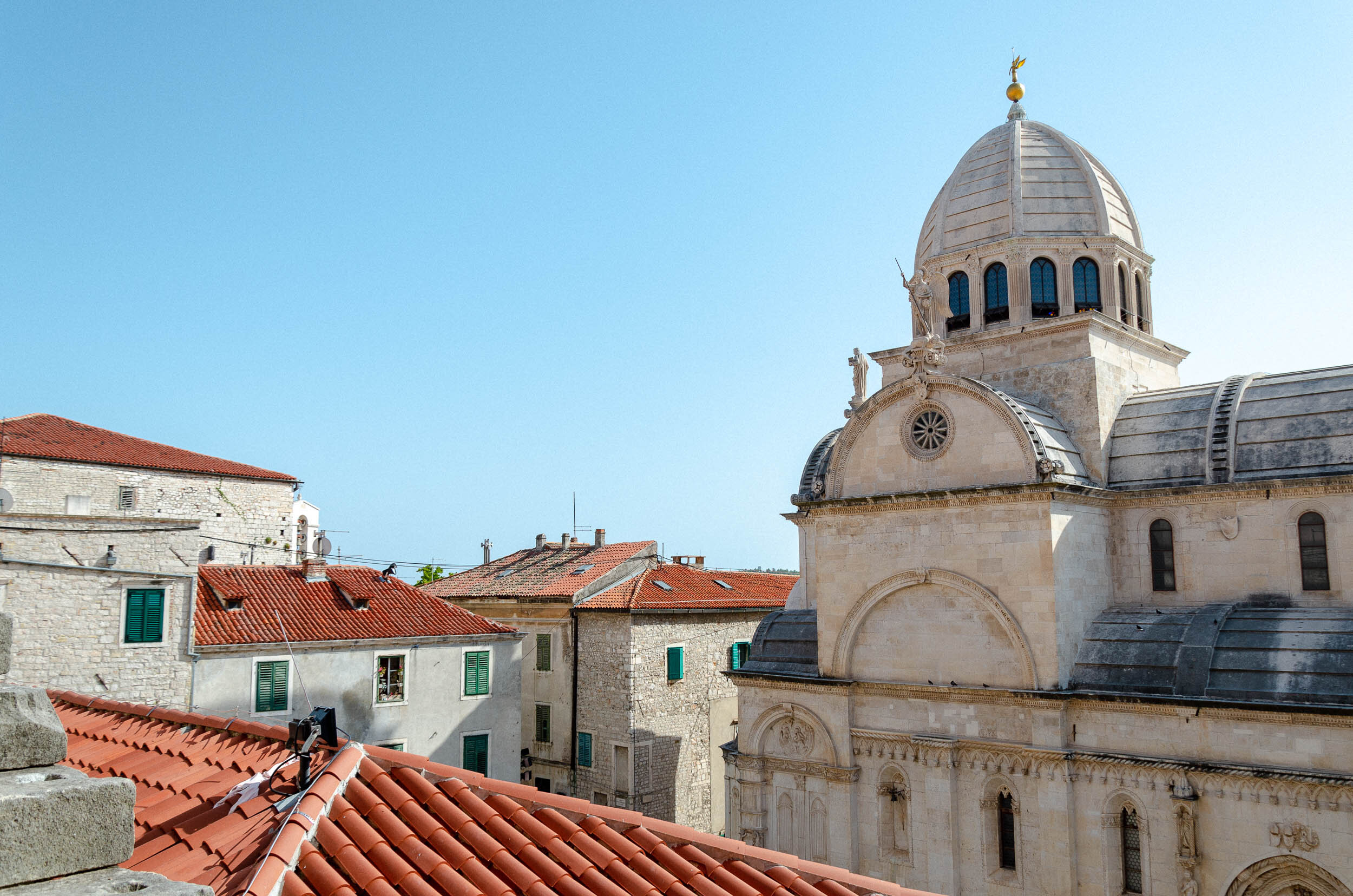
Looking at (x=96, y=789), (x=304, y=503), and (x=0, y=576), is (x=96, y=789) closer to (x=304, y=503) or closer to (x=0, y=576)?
(x=0, y=576)

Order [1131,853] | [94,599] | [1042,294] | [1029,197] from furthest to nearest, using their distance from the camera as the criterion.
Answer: [1029,197]
[1042,294]
[94,599]
[1131,853]

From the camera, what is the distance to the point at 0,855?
2707 mm

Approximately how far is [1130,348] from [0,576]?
23.8 m

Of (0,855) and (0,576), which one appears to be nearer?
(0,855)

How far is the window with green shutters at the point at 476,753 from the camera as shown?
984 inches

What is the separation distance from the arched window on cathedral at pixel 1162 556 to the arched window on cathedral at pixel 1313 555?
2105 mm

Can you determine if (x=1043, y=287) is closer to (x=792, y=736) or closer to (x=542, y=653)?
(x=792, y=736)

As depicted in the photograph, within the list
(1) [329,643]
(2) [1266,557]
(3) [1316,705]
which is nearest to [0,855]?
(3) [1316,705]

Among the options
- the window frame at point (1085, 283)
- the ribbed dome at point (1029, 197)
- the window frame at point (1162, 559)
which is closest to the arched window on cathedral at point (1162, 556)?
the window frame at point (1162, 559)

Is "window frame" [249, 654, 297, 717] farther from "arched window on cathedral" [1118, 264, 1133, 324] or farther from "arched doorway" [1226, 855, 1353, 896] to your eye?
"arched window on cathedral" [1118, 264, 1133, 324]

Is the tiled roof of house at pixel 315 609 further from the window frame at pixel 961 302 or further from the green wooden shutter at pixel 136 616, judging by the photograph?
the window frame at pixel 961 302

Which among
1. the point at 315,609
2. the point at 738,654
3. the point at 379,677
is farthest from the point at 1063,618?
the point at 315,609

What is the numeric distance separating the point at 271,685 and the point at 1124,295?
74.1 feet

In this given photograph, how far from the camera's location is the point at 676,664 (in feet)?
Answer: 97.2
